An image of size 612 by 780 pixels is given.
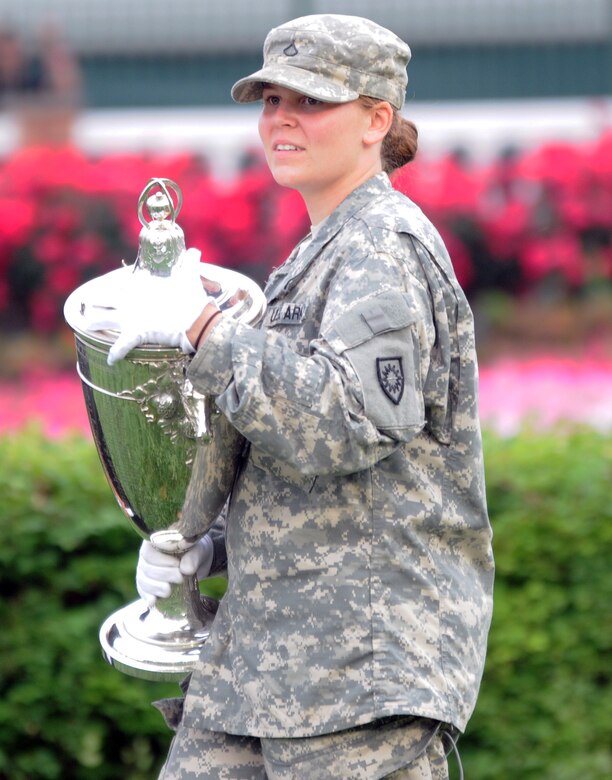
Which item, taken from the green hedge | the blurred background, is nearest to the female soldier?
the blurred background

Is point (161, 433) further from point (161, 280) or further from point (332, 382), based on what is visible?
point (332, 382)

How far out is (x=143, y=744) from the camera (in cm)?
400

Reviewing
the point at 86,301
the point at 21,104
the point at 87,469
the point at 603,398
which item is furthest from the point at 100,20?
the point at 86,301

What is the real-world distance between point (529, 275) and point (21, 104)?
3.93 meters

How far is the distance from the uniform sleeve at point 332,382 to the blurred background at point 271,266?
20.6 inches

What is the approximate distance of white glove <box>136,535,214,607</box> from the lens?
2742mm

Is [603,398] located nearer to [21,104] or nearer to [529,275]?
[529,275]

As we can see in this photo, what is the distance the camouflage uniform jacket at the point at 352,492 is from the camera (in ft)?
7.50

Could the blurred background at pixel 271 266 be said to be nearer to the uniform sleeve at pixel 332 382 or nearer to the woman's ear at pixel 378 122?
the woman's ear at pixel 378 122

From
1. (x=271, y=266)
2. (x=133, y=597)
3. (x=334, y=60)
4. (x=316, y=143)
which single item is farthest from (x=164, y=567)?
(x=271, y=266)

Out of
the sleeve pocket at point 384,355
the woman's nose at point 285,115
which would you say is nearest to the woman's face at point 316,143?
the woman's nose at point 285,115

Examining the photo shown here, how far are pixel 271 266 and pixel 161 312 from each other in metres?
5.38

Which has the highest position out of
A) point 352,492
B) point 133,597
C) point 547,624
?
point 352,492

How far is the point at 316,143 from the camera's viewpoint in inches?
98.2
